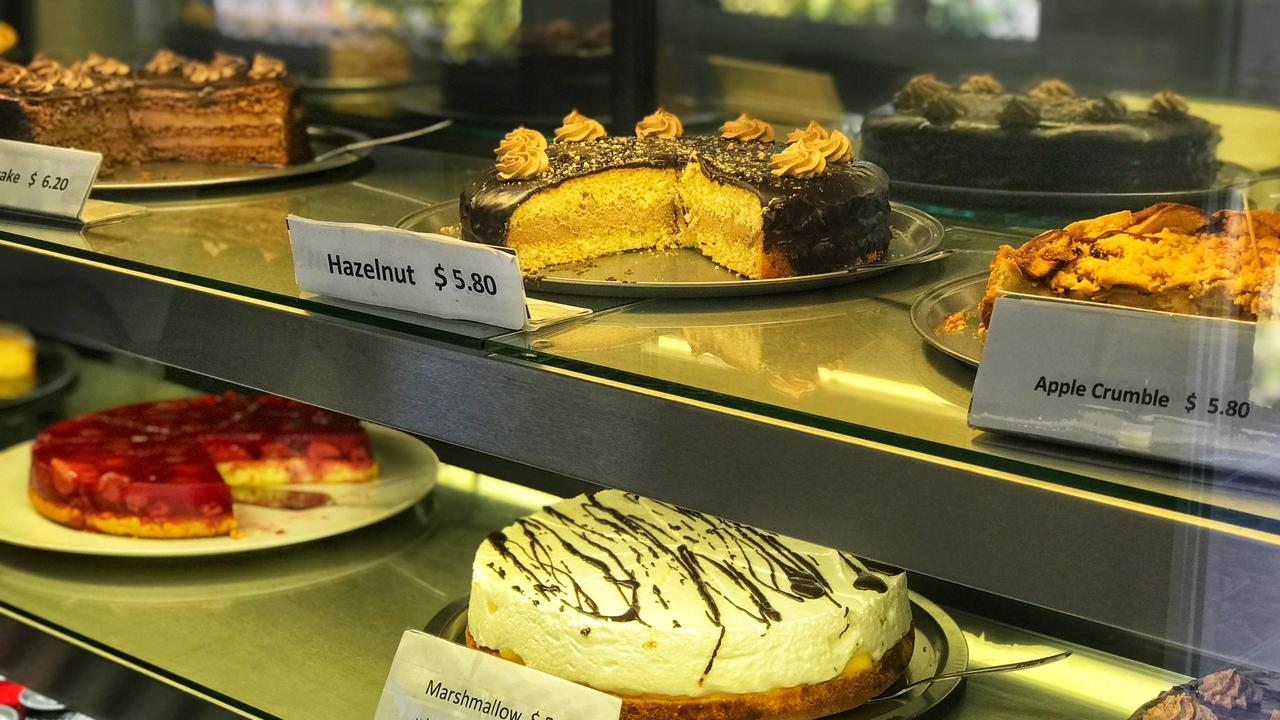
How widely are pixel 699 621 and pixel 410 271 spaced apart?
42cm

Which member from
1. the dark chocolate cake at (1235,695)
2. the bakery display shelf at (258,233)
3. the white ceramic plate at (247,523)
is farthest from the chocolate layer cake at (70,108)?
the dark chocolate cake at (1235,695)

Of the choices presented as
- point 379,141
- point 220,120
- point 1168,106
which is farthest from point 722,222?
point 220,120

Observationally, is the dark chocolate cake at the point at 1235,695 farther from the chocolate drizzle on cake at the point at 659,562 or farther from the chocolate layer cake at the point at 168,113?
the chocolate layer cake at the point at 168,113

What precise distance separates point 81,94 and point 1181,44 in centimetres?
151

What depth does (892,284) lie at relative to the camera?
1321 millimetres

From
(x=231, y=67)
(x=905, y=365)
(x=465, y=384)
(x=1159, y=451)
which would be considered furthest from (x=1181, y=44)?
(x=231, y=67)

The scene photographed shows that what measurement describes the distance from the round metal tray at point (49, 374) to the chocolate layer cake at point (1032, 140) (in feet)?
5.50

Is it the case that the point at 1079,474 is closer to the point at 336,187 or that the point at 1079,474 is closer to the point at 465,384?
the point at 465,384

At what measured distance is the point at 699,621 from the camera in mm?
1286

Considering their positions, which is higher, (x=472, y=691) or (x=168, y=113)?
(x=168, y=113)

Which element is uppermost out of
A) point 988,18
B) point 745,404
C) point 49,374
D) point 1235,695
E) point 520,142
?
point 988,18

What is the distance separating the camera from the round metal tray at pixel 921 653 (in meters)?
1.33

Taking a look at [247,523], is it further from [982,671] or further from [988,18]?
[988,18]

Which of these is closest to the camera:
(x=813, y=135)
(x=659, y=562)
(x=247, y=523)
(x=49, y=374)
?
(x=659, y=562)
